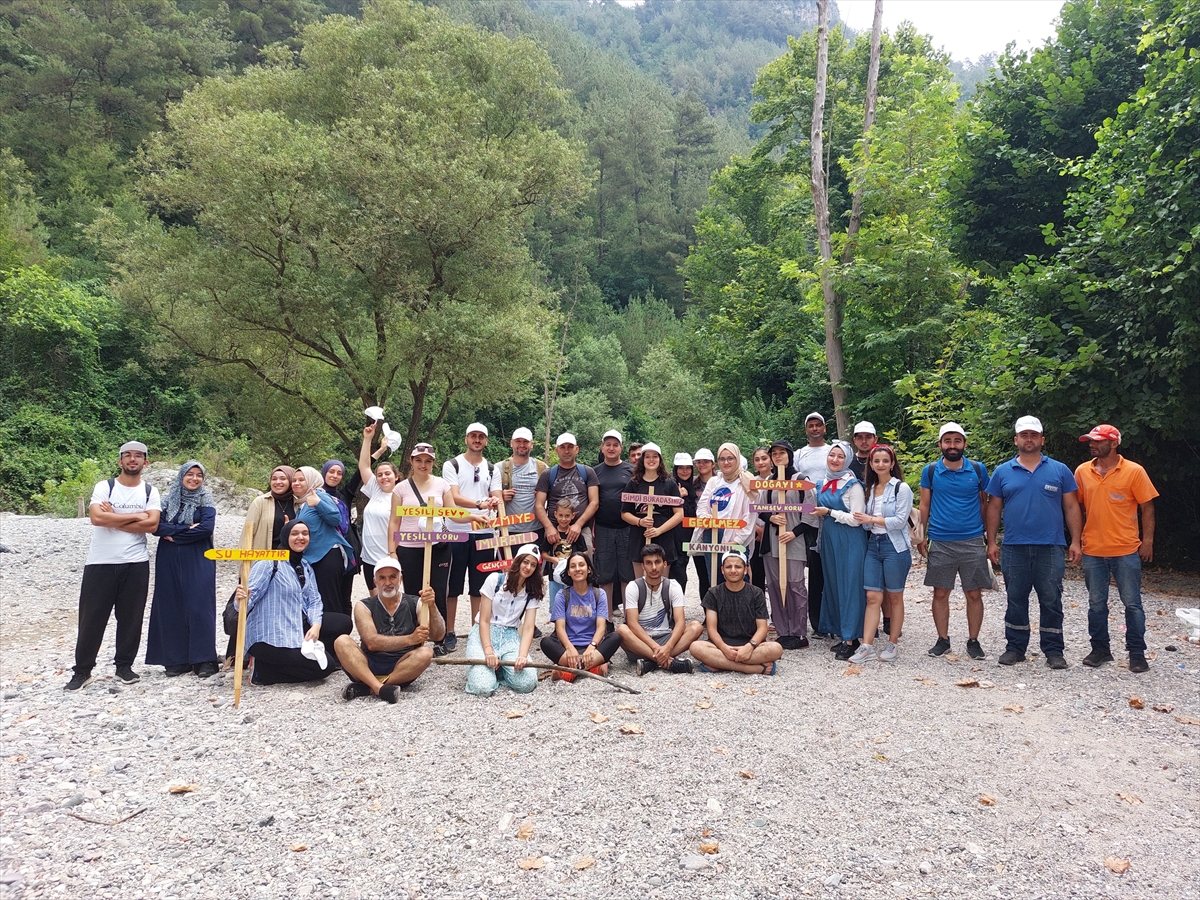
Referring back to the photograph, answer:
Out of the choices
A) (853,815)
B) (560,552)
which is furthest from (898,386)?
(853,815)

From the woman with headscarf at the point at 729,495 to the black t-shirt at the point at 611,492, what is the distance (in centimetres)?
83

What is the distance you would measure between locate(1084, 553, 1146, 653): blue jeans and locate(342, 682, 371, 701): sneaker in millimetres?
6247

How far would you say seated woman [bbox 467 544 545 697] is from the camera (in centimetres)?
625

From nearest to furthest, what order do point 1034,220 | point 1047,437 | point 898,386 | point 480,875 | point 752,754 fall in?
point 480,875, point 752,754, point 1047,437, point 1034,220, point 898,386

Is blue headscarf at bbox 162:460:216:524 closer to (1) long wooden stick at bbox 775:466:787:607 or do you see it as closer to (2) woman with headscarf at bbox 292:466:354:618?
(2) woman with headscarf at bbox 292:466:354:618

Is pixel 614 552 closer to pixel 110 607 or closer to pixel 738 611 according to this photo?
pixel 738 611

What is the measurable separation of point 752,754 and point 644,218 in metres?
61.4

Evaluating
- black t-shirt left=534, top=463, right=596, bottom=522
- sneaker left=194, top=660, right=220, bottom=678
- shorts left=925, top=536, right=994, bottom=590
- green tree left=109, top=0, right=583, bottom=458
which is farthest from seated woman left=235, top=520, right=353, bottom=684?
green tree left=109, top=0, right=583, bottom=458

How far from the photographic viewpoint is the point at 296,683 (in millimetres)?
6406

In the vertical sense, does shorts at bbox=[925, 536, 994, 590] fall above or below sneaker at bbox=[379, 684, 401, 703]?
above

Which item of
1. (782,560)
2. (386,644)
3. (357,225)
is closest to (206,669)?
(386,644)

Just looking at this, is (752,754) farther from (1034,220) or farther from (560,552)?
(1034,220)

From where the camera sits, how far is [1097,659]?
6652mm

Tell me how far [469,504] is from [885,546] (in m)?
4.01
